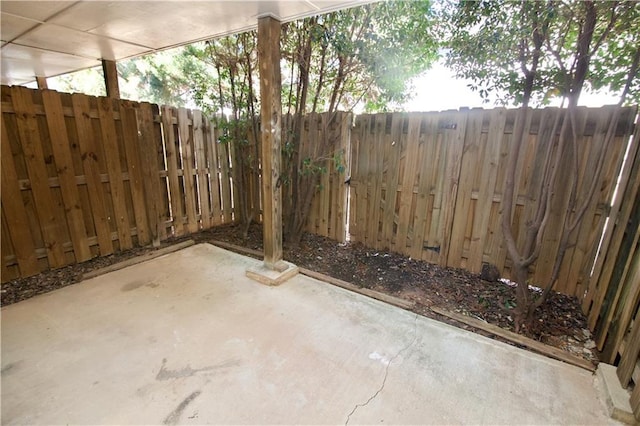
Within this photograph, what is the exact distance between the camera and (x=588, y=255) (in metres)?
2.54

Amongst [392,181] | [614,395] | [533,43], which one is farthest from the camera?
[392,181]

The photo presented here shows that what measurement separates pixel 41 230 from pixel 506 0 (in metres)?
4.88

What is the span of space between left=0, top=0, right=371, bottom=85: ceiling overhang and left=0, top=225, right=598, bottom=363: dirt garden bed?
97.0 inches

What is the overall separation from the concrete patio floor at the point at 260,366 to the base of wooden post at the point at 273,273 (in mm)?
242

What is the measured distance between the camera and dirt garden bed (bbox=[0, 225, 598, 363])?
2.27 m

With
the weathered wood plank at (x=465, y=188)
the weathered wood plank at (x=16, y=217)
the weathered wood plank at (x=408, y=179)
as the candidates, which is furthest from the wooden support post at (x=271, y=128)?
the weathered wood plank at (x=16, y=217)

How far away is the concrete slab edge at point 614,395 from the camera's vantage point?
145cm

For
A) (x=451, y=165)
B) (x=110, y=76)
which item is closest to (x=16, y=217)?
(x=110, y=76)

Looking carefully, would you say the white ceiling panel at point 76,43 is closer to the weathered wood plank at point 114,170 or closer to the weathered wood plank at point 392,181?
the weathered wood plank at point 114,170

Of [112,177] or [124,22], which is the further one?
[112,177]

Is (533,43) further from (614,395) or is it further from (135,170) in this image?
(135,170)

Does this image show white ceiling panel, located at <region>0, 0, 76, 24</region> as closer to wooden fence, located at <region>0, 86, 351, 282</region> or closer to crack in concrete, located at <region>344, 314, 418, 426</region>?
wooden fence, located at <region>0, 86, 351, 282</region>

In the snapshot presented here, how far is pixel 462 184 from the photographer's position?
307cm

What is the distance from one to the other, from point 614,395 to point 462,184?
205 centimetres
